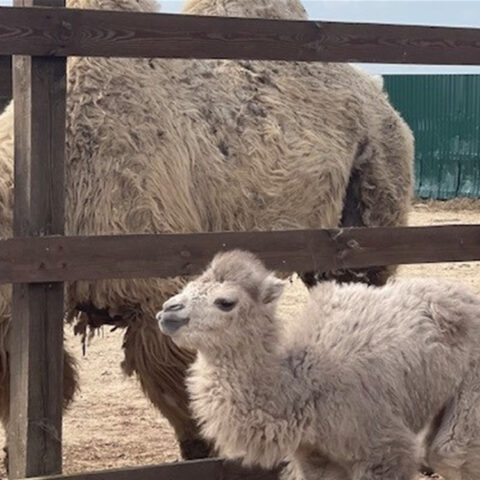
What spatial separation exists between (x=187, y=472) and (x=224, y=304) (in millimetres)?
1196

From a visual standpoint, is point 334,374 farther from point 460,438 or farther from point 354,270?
point 354,270

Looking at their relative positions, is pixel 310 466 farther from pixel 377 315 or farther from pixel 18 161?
pixel 18 161

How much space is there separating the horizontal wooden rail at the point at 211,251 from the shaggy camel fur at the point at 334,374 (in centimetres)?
28

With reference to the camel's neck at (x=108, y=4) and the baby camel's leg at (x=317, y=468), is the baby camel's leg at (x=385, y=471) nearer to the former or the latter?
the baby camel's leg at (x=317, y=468)

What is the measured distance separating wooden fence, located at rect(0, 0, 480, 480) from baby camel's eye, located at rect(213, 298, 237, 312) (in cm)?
67

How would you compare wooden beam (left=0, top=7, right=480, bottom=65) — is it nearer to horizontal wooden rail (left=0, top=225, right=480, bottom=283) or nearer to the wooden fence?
the wooden fence

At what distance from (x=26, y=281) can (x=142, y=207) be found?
1.25 metres

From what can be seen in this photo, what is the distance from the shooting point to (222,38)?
550 cm

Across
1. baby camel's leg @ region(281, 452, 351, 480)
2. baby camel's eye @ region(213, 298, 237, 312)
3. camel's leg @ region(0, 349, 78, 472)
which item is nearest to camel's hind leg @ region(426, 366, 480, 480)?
baby camel's leg @ region(281, 452, 351, 480)

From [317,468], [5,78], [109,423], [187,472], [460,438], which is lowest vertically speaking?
[109,423]

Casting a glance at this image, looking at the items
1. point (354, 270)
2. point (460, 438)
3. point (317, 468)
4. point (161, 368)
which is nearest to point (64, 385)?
point (161, 368)

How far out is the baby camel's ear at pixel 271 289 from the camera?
5027mm

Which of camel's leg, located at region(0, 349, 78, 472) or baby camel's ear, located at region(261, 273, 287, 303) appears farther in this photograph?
camel's leg, located at region(0, 349, 78, 472)

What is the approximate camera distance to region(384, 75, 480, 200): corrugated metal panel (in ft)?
82.1
